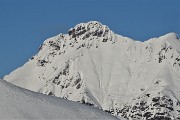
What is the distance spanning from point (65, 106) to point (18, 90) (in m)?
1.34

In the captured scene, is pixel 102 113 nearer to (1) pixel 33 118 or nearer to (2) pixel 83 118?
(2) pixel 83 118

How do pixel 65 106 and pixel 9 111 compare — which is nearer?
pixel 9 111

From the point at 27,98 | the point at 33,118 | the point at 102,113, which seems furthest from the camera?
the point at 102,113

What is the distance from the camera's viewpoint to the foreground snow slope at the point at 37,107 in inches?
678

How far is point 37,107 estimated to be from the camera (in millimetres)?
17859

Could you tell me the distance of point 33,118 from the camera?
17078mm

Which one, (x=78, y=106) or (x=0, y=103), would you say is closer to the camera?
(x=0, y=103)

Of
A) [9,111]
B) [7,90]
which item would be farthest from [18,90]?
[9,111]

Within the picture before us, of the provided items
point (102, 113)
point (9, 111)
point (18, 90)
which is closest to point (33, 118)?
point (9, 111)

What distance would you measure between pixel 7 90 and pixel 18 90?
1.23ft

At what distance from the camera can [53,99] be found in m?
19.2

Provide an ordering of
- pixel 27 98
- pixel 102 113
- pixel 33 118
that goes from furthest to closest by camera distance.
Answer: pixel 102 113
pixel 27 98
pixel 33 118

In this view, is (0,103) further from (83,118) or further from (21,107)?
(83,118)

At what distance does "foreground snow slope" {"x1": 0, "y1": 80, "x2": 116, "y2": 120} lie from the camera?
56.5 ft
